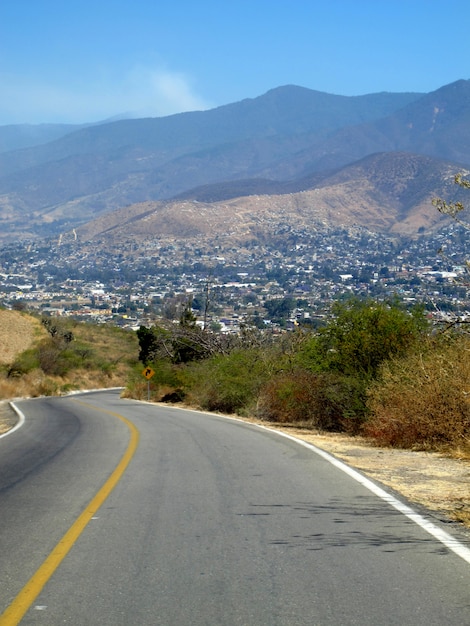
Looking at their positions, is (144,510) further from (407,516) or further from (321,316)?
(321,316)

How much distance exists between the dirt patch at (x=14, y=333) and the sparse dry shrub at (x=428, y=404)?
47171 millimetres

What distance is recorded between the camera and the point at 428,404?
14883 mm

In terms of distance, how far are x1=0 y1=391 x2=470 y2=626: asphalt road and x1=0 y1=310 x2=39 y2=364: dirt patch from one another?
167 ft

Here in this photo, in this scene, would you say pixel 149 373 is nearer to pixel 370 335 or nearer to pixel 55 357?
pixel 370 335

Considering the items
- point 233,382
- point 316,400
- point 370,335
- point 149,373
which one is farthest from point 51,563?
point 149,373

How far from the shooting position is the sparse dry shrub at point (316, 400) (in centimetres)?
2003

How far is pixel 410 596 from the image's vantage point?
6.02 meters

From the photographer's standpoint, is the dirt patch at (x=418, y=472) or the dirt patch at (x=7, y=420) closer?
the dirt patch at (x=418, y=472)

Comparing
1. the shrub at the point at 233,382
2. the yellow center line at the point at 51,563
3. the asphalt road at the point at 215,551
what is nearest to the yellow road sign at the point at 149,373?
the shrub at the point at 233,382

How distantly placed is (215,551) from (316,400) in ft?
47.3

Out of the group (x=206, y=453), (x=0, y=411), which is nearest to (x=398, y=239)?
(x=0, y=411)

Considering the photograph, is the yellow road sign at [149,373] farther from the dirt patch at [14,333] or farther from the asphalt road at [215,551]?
the asphalt road at [215,551]

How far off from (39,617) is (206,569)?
1.53 m

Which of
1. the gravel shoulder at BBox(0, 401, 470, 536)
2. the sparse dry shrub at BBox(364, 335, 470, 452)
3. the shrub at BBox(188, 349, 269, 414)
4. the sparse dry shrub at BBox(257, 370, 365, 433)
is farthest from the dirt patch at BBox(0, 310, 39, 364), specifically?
the gravel shoulder at BBox(0, 401, 470, 536)
